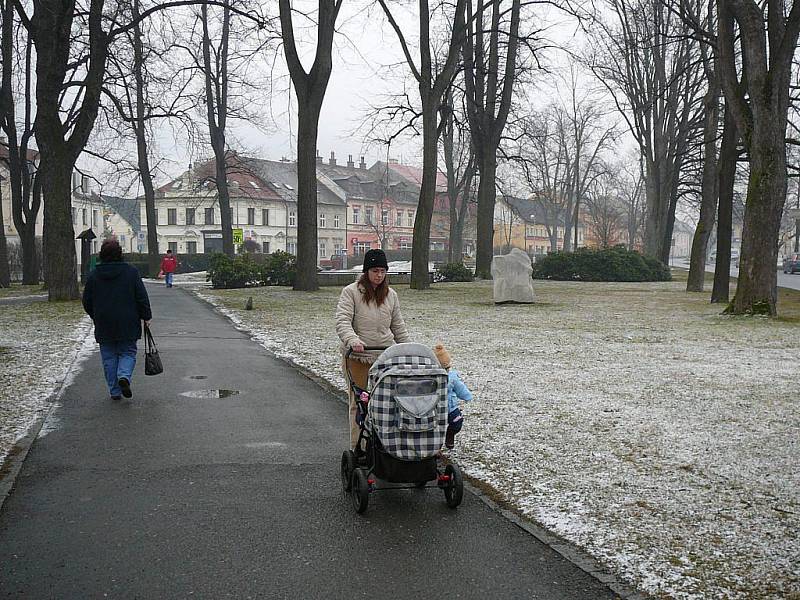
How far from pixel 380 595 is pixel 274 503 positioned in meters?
1.71

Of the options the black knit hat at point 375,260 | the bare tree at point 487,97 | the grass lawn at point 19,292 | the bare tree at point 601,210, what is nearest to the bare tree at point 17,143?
the grass lawn at point 19,292

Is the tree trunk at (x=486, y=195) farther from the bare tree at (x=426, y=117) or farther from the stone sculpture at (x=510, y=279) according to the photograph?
the stone sculpture at (x=510, y=279)

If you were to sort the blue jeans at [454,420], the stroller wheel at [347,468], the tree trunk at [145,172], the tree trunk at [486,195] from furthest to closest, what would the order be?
1. the tree trunk at [145,172]
2. the tree trunk at [486,195]
3. the stroller wheel at [347,468]
4. the blue jeans at [454,420]

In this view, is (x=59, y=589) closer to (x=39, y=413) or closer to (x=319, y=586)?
(x=319, y=586)

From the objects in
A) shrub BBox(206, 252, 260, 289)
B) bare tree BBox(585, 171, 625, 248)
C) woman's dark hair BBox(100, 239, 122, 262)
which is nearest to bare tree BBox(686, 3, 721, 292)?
shrub BBox(206, 252, 260, 289)

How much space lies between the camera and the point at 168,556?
4.83 m

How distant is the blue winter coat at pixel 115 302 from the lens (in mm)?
9562

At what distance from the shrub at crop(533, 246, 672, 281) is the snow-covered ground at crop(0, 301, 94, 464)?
29.6m

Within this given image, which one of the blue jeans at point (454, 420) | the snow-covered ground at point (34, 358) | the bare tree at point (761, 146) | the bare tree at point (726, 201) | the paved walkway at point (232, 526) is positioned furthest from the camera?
the bare tree at point (726, 201)

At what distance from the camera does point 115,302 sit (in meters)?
9.66

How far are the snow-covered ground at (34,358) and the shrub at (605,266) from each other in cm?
2960

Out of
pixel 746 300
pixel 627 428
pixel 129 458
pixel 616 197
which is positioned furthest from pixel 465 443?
pixel 616 197

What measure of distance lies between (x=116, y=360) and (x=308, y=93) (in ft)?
66.0

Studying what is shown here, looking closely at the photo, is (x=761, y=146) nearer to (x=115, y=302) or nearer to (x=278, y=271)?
(x=115, y=302)
